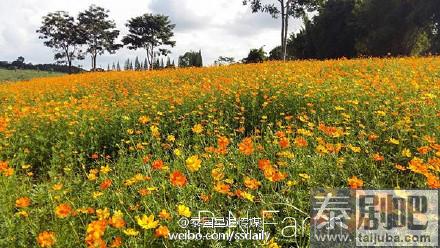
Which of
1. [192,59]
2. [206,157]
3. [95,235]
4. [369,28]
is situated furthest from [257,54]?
[95,235]

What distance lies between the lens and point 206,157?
4180mm

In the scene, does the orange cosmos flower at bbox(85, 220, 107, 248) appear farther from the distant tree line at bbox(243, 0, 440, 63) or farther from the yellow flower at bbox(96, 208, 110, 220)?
the distant tree line at bbox(243, 0, 440, 63)

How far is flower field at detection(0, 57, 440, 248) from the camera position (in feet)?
10.0

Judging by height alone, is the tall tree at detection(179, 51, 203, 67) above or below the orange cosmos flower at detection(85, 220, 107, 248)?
above

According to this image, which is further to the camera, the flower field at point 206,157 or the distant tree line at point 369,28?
the distant tree line at point 369,28

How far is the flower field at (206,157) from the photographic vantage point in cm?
306

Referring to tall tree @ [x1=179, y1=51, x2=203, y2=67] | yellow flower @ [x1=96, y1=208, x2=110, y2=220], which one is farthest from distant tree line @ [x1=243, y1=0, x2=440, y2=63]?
yellow flower @ [x1=96, y1=208, x2=110, y2=220]

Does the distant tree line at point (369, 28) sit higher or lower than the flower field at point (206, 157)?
higher

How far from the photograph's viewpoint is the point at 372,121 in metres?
5.42

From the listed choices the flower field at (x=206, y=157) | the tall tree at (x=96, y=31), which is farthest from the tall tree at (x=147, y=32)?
the flower field at (x=206, y=157)

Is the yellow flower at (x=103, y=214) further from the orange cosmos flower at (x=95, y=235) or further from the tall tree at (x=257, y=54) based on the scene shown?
the tall tree at (x=257, y=54)

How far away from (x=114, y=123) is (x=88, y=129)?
44cm

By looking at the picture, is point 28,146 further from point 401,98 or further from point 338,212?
point 401,98

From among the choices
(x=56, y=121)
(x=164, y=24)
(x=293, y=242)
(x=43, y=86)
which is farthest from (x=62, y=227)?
(x=164, y=24)
